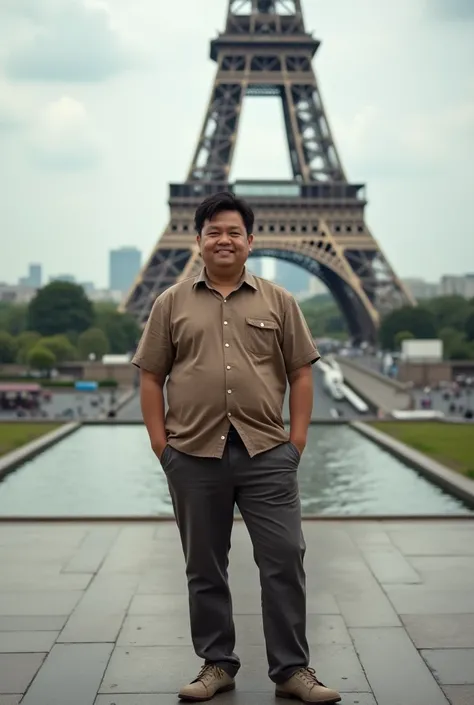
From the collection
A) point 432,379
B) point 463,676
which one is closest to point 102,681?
point 463,676

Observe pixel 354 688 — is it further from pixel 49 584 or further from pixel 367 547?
pixel 367 547

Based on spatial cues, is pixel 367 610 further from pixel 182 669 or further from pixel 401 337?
pixel 401 337

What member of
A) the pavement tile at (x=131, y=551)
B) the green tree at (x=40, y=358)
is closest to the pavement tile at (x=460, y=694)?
the pavement tile at (x=131, y=551)

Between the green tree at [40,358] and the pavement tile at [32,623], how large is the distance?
46.7 m

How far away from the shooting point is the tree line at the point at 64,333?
55.2 m

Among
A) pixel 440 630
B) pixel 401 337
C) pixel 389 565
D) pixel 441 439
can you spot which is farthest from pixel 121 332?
pixel 440 630

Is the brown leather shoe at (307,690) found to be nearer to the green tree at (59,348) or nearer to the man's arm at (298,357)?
the man's arm at (298,357)

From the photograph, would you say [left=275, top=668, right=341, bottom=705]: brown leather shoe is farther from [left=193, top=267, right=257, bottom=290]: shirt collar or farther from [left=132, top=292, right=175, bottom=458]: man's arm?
[left=193, top=267, right=257, bottom=290]: shirt collar

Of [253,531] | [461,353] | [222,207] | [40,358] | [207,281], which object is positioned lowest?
[253,531]

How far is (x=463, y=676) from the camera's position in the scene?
4.77 metres

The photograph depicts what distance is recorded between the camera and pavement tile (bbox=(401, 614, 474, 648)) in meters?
5.28

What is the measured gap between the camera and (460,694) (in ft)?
14.9

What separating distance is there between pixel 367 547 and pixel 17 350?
53755mm

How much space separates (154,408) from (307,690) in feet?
4.36
